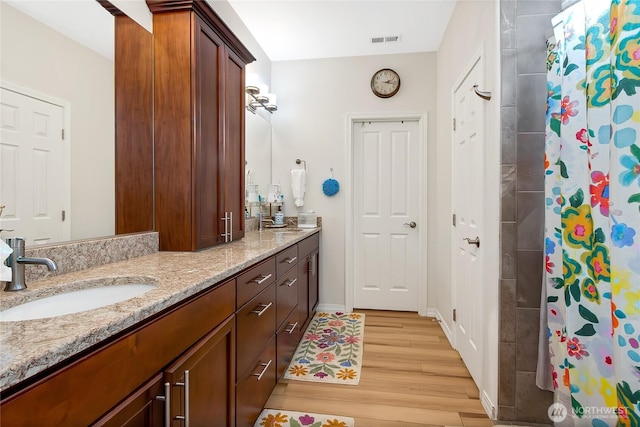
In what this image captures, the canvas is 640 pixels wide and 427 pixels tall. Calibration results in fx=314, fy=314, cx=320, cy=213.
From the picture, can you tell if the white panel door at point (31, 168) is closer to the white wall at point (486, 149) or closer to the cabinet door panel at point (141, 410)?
the cabinet door panel at point (141, 410)

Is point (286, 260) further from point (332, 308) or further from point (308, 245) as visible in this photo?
point (332, 308)

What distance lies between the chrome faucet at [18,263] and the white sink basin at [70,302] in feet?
0.23

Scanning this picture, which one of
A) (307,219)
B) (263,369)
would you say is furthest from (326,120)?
(263,369)

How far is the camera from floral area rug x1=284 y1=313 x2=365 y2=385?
83.6 inches

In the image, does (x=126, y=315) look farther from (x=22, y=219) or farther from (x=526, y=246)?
(x=526, y=246)

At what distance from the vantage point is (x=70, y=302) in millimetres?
1004

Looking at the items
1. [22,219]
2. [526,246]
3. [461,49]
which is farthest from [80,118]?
[461,49]

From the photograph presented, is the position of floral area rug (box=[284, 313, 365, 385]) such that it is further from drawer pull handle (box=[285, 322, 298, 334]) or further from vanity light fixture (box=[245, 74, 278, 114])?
vanity light fixture (box=[245, 74, 278, 114])

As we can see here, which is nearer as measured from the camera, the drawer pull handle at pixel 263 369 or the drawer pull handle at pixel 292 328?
the drawer pull handle at pixel 263 369

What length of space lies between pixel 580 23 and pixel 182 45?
5.93 ft

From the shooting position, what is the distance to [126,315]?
28.5 inches

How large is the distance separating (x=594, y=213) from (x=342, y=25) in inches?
96.0

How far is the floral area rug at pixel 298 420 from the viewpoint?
164 cm

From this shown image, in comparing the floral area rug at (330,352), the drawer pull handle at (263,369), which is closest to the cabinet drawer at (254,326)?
the drawer pull handle at (263,369)
